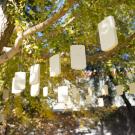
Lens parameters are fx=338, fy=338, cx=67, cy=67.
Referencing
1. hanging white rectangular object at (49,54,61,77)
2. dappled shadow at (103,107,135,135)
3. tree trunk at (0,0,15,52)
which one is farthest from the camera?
dappled shadow at (103,107,135,135)

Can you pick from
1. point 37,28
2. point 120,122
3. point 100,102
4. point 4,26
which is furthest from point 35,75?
point 120,122

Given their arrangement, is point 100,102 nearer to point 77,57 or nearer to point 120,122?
point 120,122

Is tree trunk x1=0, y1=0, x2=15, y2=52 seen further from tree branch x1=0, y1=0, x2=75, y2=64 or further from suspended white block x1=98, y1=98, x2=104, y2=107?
suspended white block x1=98, y1=98, x2=104, y2=107

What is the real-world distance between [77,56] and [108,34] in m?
0.62

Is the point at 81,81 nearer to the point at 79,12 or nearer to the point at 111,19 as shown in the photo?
the point at 79,12

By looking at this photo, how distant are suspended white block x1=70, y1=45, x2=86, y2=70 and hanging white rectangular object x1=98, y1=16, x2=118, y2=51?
18.3 inches

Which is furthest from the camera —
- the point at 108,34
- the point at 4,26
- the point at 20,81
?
the point at 4,26

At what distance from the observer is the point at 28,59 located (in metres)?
5.41

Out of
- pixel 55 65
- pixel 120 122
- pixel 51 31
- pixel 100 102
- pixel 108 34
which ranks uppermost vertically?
pixel 100 102

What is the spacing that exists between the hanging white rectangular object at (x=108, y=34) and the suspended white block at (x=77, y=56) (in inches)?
18.3

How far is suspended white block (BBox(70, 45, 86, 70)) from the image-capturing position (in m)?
3.42

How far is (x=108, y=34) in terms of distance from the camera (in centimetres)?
291

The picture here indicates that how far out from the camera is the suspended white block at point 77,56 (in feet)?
11.2

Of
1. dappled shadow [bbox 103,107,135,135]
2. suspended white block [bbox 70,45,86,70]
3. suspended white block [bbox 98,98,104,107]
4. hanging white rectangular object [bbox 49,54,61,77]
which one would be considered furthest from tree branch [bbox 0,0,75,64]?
dappled shadow [bbox 103,107,135,135]
